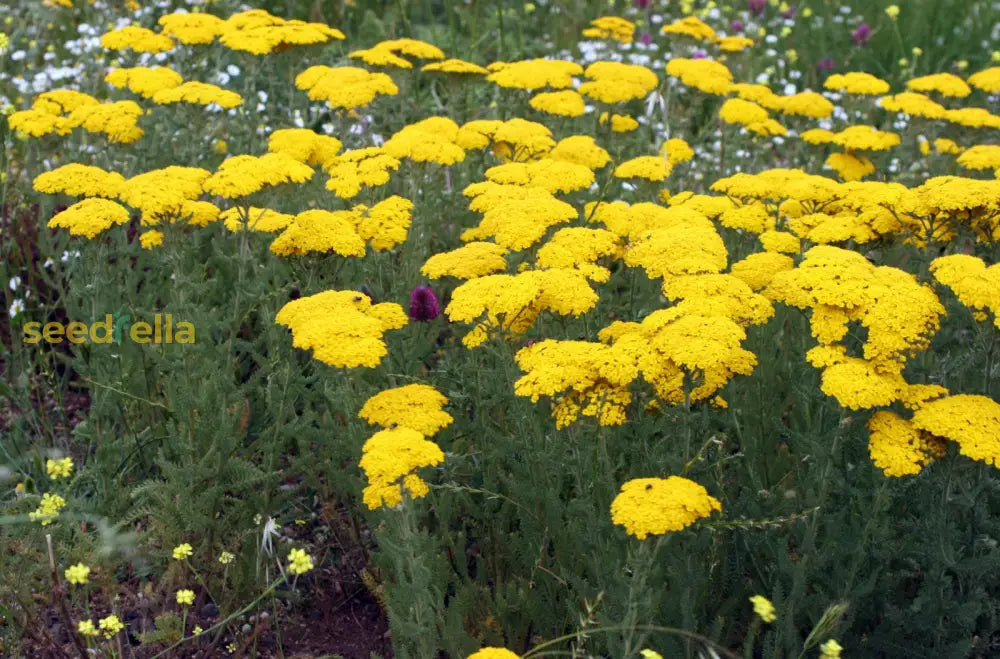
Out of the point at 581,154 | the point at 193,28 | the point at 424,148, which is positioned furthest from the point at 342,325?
the point at 193,28

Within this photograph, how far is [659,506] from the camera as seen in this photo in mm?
2314

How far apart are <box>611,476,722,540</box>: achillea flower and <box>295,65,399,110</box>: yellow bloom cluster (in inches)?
108

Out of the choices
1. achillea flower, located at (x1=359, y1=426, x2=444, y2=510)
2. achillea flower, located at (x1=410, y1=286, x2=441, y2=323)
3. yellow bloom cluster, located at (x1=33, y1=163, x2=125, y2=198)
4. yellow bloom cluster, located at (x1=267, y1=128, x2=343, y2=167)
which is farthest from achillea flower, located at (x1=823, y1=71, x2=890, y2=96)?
achillea flower, located at (x1=359, y1=426, x2=444, y2=510)

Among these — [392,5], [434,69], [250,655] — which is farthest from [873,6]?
[250,655]

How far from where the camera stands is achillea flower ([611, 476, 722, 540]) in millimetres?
2279

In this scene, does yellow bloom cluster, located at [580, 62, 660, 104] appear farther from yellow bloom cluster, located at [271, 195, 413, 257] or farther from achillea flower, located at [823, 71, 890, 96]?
yellow bloom cluster, located at [271, 195, 413, 257]

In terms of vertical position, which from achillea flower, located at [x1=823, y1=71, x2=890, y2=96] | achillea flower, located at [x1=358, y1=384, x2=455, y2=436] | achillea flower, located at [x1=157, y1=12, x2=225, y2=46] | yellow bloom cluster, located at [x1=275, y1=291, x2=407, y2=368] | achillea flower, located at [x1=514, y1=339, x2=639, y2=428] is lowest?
achillea flower, located at [x1=358, y1=384, x2=455, y2=436]

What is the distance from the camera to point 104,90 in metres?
6.96

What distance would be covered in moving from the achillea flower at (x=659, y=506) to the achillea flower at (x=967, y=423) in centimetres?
65

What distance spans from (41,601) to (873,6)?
8275 millimetres

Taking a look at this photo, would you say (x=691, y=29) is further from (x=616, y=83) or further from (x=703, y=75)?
(x=616, y=83)

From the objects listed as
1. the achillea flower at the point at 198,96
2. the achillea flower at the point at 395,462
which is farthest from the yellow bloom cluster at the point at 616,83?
the achillea flower at the point at 395,462

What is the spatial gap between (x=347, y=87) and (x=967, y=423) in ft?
10.0

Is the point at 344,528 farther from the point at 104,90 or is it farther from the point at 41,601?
the point at 104,90
